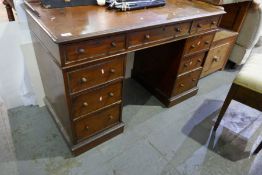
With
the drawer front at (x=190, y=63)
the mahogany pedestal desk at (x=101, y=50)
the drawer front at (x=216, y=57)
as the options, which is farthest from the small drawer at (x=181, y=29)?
the drawer front at (x=216, y=57)

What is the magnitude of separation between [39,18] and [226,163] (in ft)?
4.76

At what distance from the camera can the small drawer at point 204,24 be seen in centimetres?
138

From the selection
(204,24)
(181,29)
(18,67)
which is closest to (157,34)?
(181,29)

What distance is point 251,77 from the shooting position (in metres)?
1.26

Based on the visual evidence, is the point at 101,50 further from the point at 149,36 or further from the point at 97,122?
the point at 97,122

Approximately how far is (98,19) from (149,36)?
1.00 feet

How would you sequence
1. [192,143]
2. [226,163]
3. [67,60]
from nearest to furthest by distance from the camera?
1. [67,60]
2. [226,163]
3. [192,143]

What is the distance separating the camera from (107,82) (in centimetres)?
116

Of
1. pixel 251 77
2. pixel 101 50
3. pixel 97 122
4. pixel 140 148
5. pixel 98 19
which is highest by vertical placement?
pixel 98 19

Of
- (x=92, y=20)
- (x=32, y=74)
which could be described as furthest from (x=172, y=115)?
(x=32, y=74)

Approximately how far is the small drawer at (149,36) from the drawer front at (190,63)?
1.17 ft

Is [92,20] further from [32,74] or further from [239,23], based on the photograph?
[239,23]

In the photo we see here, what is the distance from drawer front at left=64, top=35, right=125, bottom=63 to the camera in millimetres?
920

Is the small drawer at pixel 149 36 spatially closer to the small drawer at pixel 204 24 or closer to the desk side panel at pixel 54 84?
the small drawer at pixel 204 24
